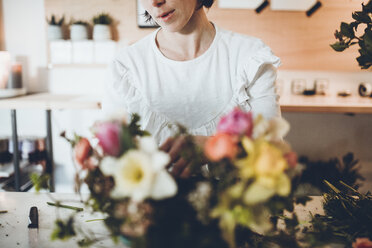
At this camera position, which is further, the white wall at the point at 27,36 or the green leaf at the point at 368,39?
the white wall at the point at 27,36

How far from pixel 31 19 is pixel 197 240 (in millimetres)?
2908

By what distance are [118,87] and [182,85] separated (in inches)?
10.1

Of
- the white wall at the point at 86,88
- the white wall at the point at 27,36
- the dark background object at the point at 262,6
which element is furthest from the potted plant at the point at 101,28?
the dark background object at the point at 262,6

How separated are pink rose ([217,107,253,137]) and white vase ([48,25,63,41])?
2.55 meters

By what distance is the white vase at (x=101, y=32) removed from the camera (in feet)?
8.69

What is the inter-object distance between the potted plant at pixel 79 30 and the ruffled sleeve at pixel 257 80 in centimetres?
182

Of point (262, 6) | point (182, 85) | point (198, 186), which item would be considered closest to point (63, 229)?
point (198, 186)

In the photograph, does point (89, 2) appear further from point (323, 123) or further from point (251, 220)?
point (251, 220)

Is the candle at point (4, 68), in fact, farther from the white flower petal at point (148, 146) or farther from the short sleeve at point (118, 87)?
the white flower petal at point (148, 146)

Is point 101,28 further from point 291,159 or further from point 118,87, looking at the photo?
point 291,159

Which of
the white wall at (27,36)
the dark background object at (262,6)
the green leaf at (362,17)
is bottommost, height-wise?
the green leaf at (362,17)

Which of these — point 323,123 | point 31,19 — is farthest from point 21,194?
point 323,123

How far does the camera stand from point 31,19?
2848 millimetres

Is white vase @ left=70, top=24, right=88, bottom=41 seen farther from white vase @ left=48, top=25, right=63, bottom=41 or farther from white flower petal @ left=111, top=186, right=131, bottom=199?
white flower petal @ left=111, top=186, right=131, bottom=199
